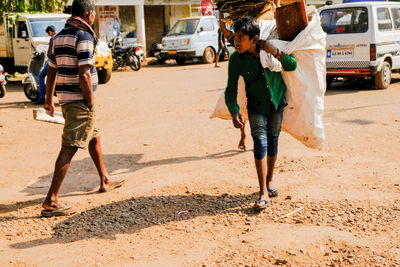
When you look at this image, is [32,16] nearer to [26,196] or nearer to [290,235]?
[26,196]

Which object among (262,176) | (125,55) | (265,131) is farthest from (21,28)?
(262,176)

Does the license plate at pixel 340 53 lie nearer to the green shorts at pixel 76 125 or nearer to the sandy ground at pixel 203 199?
the sandy ground at pixel 203 199

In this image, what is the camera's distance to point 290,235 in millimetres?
3809

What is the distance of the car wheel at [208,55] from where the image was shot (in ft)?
66.0

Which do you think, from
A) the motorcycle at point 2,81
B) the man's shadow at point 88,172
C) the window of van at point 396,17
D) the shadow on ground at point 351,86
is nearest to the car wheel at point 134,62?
the motorcycle at point 2,81

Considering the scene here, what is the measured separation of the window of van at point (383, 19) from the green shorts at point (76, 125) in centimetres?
798

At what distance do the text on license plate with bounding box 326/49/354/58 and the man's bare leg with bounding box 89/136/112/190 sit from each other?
7136 millimetres

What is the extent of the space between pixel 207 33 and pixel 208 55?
33.9 inches

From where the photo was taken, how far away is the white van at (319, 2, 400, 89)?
1049 cm

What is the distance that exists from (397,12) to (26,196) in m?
9.44

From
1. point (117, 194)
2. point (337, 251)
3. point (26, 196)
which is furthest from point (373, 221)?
point (26, 196)

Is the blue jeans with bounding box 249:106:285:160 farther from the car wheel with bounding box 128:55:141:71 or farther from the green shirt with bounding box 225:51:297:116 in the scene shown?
the car wheel with bounding box 128:55:141:71

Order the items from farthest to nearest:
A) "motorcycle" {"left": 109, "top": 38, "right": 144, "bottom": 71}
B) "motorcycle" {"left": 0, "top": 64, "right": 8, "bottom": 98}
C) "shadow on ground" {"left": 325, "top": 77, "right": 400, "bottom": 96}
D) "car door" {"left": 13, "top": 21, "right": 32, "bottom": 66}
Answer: "motorcycle" {"left": 109, "top": 38, "right": 144, "bottom": 71}, "car door" {"left": 13, "top": 21, "right": 32, "bottom": 66}, "motorcycle" {"left": 0, "top": 64, "right": 8, "bottom": 98}, "shadow on ground" {"left": 325, "top": 77, "right": 400, "bottom": 96}

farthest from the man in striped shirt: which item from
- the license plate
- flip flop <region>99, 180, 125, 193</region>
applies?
the license plate
